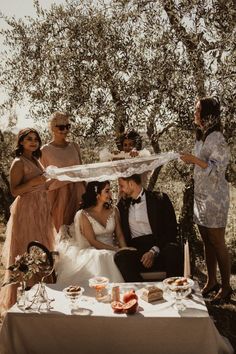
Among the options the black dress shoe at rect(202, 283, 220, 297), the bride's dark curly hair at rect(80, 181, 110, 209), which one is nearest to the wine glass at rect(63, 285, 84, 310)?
the bride's dark curly hair at rect(80, 181, 110, 209)

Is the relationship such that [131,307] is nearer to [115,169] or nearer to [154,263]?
[154,263]

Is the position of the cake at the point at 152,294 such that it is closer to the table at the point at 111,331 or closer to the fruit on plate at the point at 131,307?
the table at the point at 111,331

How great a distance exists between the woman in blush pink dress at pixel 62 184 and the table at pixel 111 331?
238 cm

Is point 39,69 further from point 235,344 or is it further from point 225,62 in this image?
point 235,344

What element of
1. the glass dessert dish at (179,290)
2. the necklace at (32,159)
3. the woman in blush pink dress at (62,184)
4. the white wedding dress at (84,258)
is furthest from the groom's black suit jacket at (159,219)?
the glass dessert dish at (179,290)

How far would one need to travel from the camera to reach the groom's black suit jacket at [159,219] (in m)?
5.97

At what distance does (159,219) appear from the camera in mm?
6020

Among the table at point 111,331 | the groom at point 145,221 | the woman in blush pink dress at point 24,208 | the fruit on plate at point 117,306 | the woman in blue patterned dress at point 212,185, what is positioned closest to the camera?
the table at point 111,331

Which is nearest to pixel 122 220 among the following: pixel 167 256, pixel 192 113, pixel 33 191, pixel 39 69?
pixel 167 256

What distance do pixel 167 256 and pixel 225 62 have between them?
276 centimetres

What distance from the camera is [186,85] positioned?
247 inches

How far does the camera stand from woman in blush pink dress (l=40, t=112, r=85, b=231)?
6133 mm

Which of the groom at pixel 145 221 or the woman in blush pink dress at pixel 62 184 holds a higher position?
the woman in blush pink dress at pixel 62 184

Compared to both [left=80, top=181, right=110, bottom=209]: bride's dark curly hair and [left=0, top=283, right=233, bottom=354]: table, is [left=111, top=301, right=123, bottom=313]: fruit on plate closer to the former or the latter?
[left=0, top=283, right=233, bottom=354]: table
